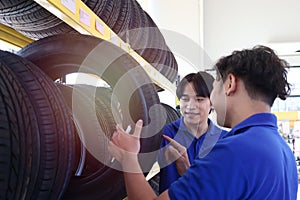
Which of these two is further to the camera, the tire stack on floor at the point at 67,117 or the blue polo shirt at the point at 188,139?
the blue polo shirt at the point at 188,139

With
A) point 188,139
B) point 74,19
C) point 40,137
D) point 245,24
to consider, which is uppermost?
point 245,24

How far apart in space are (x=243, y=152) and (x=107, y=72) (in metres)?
0.45

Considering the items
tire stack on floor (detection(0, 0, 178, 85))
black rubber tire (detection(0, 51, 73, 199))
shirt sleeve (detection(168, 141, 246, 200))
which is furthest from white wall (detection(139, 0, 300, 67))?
black rubber tire (detection(0, 51, 73, 199))

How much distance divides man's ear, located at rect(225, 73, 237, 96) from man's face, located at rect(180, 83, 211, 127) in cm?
88

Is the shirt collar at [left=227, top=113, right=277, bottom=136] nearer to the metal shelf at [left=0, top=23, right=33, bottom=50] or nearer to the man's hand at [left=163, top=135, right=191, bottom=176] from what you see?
the man's hand at [left=163, top=135, right=191, bottom=176]

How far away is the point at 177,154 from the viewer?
1664 mm

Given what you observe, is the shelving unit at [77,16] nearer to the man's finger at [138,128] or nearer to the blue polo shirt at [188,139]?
the man's finger at [138,128]

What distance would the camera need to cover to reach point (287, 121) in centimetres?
578

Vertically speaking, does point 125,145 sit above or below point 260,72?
below

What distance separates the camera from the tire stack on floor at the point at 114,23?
40.6 inches

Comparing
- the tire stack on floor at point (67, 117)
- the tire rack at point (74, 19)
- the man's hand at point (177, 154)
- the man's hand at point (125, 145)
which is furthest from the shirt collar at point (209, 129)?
the man's hand at point (125, 145)

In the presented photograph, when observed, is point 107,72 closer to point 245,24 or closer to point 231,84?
point 231,84

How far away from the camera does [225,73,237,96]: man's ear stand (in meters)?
1.25

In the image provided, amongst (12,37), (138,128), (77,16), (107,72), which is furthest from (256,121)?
(12,37)
